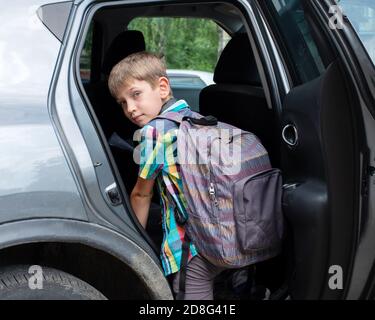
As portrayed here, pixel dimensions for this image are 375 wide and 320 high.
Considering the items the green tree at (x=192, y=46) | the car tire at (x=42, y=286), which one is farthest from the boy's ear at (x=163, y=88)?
the green tree at (x=192, y=46)

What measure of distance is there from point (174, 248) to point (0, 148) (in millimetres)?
757

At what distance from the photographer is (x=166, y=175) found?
2.05 metres

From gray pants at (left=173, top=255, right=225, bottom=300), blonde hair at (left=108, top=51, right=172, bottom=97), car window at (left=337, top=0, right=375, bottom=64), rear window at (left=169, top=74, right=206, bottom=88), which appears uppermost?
car window at (left=337, top=0, right=375, bottom=64)

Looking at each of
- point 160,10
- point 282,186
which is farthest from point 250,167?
point 160,10

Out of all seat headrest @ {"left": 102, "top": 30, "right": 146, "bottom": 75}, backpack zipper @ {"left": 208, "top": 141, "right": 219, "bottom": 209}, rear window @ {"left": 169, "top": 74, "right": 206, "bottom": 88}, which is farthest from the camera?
rear window @ {"left": 169, "top": 74, "right": 206, "bottom": 88}

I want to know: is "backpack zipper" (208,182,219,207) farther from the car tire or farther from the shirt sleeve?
the car tire

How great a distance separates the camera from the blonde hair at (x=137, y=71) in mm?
2148

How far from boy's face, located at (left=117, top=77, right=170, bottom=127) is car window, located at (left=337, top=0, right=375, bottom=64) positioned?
750 millimetres

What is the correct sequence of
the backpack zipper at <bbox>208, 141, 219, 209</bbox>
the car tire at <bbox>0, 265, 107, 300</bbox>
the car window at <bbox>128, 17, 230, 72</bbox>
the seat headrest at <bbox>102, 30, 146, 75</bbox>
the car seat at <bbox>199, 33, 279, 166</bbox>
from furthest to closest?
1. the car window at <bbox>128, 17, 230, 72</bbox>
2. the seat headrest at <bbox>102, 30, 146, 75</bbox>
3. the car seat at <bbox>199, 33, 279, 166</bbox>
4. the backpack zipper at <bbox>208, 141, 219, 209</bbox>
5. the car tire at <bbox>0, 265, 107, 300</bbox>

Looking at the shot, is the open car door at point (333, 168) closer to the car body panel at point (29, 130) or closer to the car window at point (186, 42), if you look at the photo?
the car body panel at point (29, 130)

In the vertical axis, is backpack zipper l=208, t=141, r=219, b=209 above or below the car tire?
above

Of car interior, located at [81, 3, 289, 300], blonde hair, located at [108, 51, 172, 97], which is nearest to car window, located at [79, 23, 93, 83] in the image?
car interior, located at [81, 3, 289, 300]

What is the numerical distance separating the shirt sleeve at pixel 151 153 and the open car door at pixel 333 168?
48 cm

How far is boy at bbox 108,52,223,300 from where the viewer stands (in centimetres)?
201
